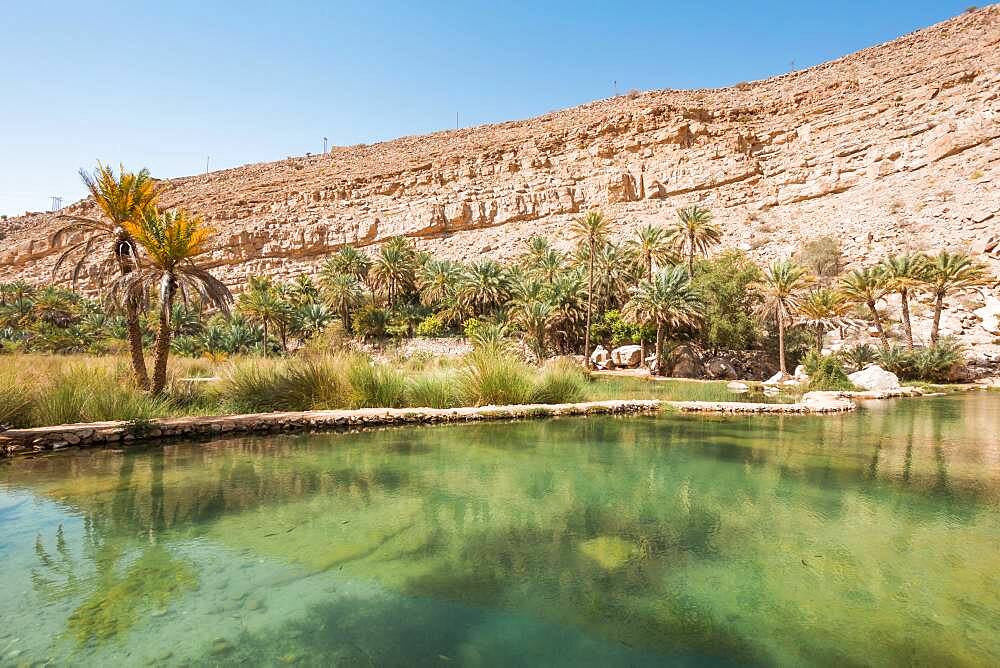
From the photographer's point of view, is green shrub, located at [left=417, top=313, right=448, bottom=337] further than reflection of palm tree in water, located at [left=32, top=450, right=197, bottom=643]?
Yes

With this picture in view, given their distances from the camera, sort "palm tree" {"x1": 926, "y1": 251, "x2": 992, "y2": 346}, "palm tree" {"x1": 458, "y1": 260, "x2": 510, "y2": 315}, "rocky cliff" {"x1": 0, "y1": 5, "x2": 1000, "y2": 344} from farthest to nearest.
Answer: "palm tree" {"x1": 458, "y1": 260, "x2": 510, "y2": 315}
"rocky cliff" {"x1": 0, "y1": 5, "x2": 1000, "y2": 344}
"palm tree" {"x1": 926, "y1": 251, "x2": 992, "y2": 346}

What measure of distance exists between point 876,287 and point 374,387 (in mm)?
27044

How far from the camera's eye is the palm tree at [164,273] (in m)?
11.9

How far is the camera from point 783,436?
973cm

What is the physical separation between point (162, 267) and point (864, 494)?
1417 centimetres

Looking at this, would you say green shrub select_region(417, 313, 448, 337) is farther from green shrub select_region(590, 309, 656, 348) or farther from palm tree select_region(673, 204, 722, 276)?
palm tree select_region(673, 204, 722, 276)

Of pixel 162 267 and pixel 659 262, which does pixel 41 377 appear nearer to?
pixel 162 267

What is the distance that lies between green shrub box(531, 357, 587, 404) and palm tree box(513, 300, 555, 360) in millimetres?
16693

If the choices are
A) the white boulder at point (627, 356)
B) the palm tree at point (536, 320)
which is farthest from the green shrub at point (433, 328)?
the white boulder at point (627, 356)

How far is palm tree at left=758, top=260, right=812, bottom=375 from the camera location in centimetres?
2617

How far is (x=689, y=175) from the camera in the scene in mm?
44719

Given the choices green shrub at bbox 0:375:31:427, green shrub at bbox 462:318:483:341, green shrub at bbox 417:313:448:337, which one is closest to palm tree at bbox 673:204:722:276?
green shrub at bbox 462:318:483:341

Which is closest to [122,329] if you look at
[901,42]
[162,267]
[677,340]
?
[162,267]

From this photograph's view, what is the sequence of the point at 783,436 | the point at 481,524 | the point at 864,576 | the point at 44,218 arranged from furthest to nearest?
the point at 44,218 < the point at 783,436 < the point at 481,524 < the point at 864,576
